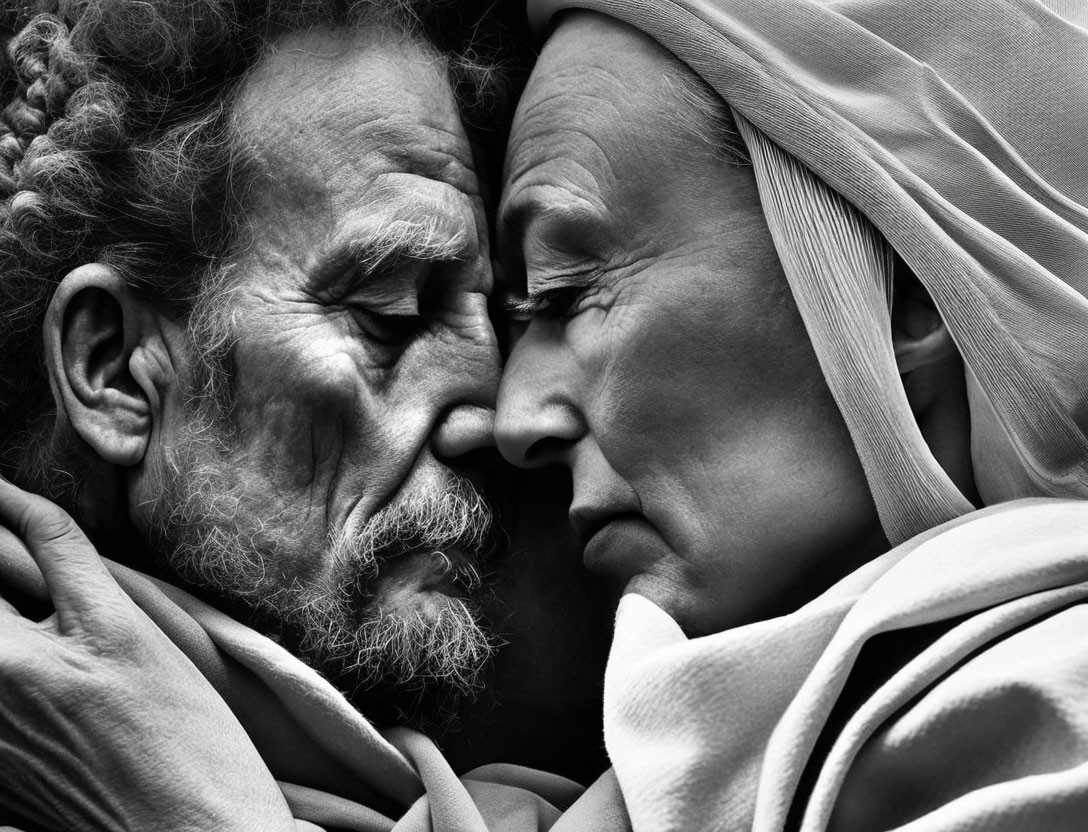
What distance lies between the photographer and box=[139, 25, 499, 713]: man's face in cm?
197

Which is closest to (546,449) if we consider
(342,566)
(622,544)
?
(622,544)

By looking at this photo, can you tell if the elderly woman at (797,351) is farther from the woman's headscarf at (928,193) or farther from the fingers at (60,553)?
the fingers at (60,553)

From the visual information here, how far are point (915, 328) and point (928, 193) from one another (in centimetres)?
17

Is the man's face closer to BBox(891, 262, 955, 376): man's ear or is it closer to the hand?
the hand

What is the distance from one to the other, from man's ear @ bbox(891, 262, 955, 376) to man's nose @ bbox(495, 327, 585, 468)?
1.36 ft

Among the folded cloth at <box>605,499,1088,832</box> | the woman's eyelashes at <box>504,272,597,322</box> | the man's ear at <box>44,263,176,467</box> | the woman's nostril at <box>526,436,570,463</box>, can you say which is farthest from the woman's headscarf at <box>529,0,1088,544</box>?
the man's ear at <box>44,263,176,467</box>

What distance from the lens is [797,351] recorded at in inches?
69.9

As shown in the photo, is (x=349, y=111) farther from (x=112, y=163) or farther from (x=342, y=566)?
(x=342, y=566)

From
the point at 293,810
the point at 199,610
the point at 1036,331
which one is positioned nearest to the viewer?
the point at 1036,331

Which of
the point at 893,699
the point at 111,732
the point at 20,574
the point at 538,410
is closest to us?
the point at 893,699

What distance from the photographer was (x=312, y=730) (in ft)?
6.04

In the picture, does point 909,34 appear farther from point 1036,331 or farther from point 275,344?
point 275,344

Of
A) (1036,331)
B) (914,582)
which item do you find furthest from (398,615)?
(1036,331)

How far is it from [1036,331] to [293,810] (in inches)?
41.7
